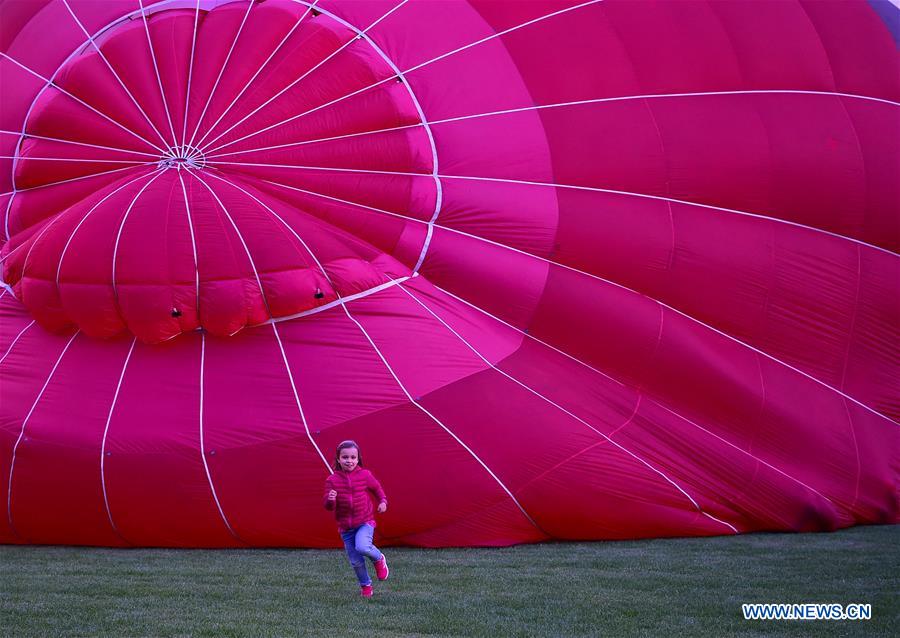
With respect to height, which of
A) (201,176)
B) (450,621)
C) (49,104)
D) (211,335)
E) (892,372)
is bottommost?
(450,621)

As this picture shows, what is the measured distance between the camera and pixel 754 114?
7.63 meters

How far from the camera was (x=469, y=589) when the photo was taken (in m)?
5.66

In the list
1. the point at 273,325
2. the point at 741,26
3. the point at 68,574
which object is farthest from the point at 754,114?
the point at 68,574

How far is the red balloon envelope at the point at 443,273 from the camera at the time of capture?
6.90 m

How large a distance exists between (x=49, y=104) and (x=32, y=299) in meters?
1.26

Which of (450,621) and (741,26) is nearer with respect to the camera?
(450,621)

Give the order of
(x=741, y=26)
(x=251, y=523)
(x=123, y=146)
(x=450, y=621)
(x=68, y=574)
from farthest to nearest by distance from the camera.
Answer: (x=741, y=26) < (x=123, y=146) < (x=251, y=523) < (x=68, y=574) < (x=450, y=621)

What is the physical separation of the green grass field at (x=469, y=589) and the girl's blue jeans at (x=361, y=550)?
0.34 feet

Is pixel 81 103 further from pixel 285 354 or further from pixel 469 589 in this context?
pixel 469 589

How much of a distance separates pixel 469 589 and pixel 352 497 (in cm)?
69

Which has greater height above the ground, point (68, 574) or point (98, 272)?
point (98, 272)

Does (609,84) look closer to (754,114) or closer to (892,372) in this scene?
(754,114)

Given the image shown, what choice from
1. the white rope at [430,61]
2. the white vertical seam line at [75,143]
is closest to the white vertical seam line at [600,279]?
the white rope at [430,61]

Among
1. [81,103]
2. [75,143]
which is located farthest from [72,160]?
[81,103]
